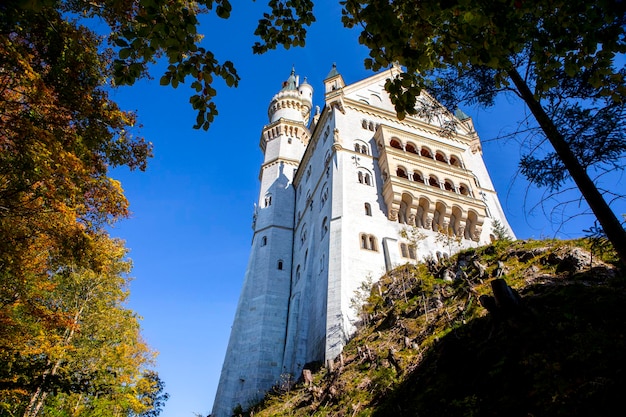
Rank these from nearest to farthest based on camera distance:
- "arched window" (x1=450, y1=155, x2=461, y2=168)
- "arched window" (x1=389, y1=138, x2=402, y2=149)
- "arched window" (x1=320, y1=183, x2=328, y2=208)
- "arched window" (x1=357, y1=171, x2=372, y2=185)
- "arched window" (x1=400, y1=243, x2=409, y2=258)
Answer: "arched window" (x1=400, y1=243, x2=409, y2=258) < "arched window" (x1=357, y1=171, x2=372, y2=185) < "arched window" (x1=320, y1=183, x2=328, y2=208) < "arched window" (x1=389, y1=138, x2=402, y2=149) < "arched window" (x1=450, y1=155, x2=461, y2=168)

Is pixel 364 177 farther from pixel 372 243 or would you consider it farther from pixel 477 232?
pixel 477 232

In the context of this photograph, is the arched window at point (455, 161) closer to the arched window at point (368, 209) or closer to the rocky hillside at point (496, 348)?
the arched window at point (368, 209)

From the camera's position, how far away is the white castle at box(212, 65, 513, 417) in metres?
Result: 23.3

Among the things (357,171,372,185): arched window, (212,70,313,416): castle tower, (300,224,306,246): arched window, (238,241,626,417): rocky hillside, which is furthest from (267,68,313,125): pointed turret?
(238,241,626,417): rocky hillside

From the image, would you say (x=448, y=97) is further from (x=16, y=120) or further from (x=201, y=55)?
(x=16, y=120)

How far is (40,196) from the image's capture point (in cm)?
836

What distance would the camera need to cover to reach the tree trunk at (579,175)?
4.87 metres

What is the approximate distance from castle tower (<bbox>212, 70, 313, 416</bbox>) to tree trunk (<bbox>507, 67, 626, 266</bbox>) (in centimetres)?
2334

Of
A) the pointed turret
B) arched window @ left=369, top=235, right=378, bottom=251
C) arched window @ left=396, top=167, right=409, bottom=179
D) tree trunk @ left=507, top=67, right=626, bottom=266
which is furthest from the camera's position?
the pointed turret

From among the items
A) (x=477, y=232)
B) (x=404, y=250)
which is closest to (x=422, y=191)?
(x=404, y=250)

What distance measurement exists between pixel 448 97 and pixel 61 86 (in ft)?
29.6

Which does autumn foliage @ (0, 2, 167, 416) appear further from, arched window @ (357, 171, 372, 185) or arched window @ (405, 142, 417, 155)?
arched window @ (405, 142, 417, 155)

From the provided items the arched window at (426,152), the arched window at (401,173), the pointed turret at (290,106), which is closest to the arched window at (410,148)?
the arched window at (426,152)

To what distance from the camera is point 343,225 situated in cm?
2420
